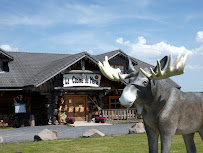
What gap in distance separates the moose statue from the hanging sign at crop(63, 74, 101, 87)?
15.0 m

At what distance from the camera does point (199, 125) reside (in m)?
4.95

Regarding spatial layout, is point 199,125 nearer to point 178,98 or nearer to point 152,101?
point 178,98

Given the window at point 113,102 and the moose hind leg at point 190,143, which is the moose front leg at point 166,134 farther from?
the window at point 113,102

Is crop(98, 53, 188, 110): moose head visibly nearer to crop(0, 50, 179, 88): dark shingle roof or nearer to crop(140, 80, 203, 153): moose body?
crop(140, 80, 203, 153): moose body

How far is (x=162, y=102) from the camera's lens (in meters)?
4.64

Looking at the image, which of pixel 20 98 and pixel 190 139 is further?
pixel 20 98

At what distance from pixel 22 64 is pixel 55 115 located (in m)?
5.24

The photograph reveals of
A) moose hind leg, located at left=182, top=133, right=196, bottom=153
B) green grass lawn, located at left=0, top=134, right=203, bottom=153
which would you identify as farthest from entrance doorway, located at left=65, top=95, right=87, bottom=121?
moose hind leg, located at left=182, top=133, right=196, bottom=153

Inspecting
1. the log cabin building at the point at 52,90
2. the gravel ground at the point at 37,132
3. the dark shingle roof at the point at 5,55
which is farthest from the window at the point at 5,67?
the gravel ground at the point at 37,132

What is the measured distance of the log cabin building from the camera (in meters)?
19.1

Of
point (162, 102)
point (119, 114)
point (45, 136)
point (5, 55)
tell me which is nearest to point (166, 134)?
point (162, 102)

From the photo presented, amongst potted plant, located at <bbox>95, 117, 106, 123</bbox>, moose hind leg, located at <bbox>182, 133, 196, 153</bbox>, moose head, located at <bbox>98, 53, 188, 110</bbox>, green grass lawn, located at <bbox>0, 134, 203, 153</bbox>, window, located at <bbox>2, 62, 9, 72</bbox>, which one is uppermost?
window, located at <bbox>2, 62, 9, 72</bbox>

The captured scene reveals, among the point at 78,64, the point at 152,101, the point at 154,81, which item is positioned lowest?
the point at 152,101

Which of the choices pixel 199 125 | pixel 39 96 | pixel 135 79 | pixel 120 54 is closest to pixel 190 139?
pixel 199 125
